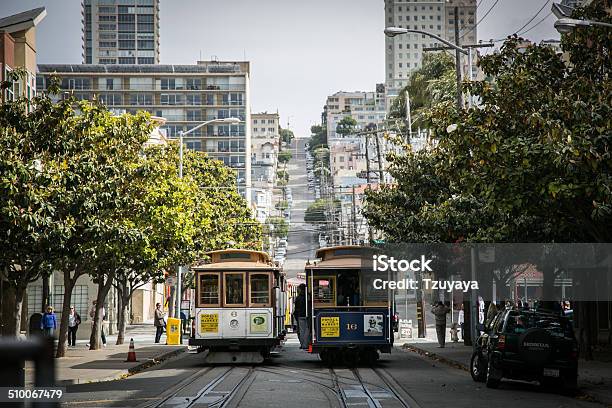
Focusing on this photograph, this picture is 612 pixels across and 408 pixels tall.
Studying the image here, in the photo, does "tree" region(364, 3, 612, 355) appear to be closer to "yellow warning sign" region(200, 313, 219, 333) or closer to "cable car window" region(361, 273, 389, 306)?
"cable car window" region(361, 273, 389, 306)

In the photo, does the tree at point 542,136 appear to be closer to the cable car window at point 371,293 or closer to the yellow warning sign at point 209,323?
the cable car window at point 371,293

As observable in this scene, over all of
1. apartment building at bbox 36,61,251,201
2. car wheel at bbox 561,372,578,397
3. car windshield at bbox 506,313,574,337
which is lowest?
car wheel at bbox 561,372,578,397

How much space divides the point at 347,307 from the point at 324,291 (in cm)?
88

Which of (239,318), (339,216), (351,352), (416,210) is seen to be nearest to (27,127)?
(239,318)

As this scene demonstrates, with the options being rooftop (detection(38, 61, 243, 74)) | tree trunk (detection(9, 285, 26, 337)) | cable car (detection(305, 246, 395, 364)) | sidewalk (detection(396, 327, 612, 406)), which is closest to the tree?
sidewalk (detection(396, 327, 612, 406))

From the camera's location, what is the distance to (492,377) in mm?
21828

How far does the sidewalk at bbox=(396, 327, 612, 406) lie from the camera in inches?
800

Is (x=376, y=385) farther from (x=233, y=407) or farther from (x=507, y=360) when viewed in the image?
(x=233, y=407)

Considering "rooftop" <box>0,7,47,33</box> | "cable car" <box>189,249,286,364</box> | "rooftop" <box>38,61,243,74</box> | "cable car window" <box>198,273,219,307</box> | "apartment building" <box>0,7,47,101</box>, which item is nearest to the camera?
"cable car" <box>189,249,286,364</box>

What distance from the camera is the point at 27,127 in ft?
90.4

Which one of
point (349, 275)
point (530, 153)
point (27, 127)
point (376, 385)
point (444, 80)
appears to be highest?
point (444, 80)

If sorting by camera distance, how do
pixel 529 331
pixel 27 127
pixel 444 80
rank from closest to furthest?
1. pixel 529 331
2. pixel 27 127
3. pixel 444 80

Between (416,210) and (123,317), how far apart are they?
52.7 feet

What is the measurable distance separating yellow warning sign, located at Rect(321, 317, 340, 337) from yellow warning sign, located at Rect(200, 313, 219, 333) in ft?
11.8
